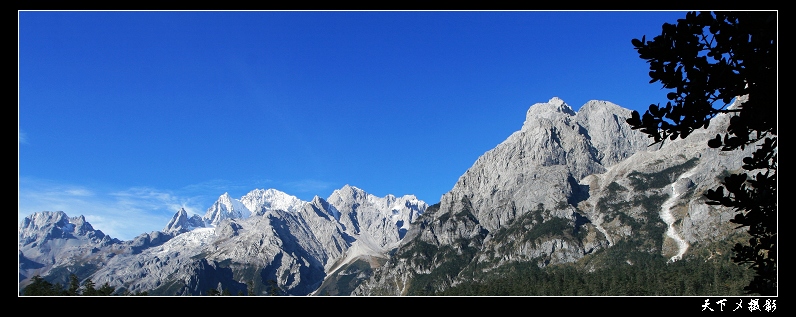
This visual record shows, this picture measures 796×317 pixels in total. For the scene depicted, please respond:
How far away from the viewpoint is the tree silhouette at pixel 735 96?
8688mm

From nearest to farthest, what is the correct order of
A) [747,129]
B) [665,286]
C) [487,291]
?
[747,129], [665,286], [487,291]

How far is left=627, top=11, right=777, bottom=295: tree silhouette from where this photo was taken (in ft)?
28.5

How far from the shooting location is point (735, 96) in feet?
31.6

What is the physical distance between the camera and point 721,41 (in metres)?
9.79

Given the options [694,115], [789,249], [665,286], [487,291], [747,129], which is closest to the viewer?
[789,249]

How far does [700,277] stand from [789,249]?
587 ft
